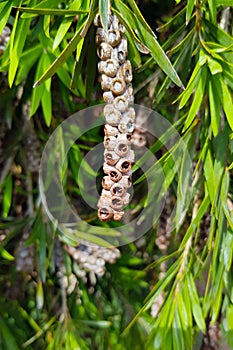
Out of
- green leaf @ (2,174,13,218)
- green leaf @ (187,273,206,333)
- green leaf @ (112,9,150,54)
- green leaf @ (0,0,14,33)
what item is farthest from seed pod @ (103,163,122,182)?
green leaf @ (2,174,13,218)

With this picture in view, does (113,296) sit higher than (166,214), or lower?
lower

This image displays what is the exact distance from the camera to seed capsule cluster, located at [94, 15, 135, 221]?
482mm

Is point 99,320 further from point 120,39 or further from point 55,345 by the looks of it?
point 120,39

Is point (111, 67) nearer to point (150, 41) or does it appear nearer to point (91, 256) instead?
point (150, 41)

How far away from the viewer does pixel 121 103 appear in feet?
1.60

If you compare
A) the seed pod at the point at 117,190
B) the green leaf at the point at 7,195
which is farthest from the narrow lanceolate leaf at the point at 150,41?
the green leaf at the point at 7,195

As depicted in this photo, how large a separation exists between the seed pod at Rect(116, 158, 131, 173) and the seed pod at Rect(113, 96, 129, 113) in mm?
43

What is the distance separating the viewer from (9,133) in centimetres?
99

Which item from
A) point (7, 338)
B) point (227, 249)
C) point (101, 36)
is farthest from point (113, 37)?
point (7, 338)

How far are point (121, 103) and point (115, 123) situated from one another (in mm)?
18

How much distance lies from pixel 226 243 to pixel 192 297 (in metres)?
0.13

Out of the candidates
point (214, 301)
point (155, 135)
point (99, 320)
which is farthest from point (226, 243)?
point (99, 320)

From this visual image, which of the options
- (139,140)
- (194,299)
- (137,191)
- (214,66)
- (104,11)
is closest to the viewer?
(104,11)

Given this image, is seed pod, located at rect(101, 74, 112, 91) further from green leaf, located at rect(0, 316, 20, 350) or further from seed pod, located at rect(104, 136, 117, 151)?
green leaf, located at rect(0, 316, 20, 350)
